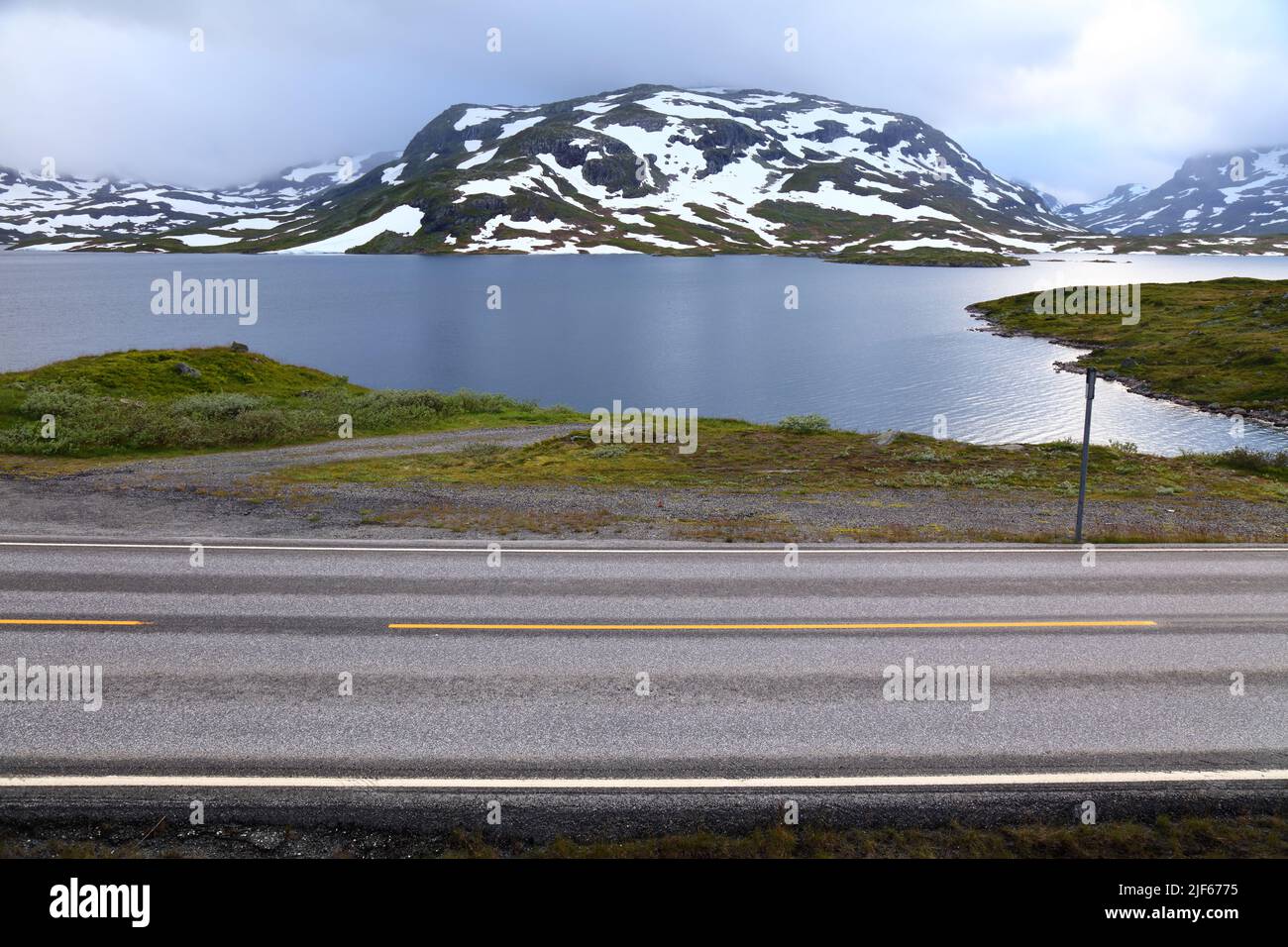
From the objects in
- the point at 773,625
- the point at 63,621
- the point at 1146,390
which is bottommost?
the point at 773,625

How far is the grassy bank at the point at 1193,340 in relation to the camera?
58438 mm

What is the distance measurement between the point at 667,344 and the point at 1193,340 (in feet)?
176

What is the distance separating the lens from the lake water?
188 ft

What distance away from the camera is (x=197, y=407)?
39531 millimetres

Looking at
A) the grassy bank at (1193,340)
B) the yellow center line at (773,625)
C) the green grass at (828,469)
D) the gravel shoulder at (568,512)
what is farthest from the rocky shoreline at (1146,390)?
the yellow center line at (773,625)

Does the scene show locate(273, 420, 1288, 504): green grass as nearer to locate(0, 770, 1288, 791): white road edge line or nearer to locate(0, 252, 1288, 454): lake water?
locate(0, 252, 1288, 454): lake water

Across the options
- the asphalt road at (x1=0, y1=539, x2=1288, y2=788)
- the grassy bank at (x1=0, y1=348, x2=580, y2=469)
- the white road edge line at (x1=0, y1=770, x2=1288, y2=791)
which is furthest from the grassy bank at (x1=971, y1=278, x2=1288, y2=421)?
the white road edge line at (x1=0, y1=770, x2=1288, y2=791)

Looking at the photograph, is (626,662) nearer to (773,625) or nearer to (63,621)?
(773,625)

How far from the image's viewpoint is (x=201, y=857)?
7.21 metres

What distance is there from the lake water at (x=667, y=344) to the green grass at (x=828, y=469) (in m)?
13.5

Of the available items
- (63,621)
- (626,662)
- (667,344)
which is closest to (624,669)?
(626,662)

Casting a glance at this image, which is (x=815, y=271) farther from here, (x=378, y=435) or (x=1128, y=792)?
(x=1128, y=792)
